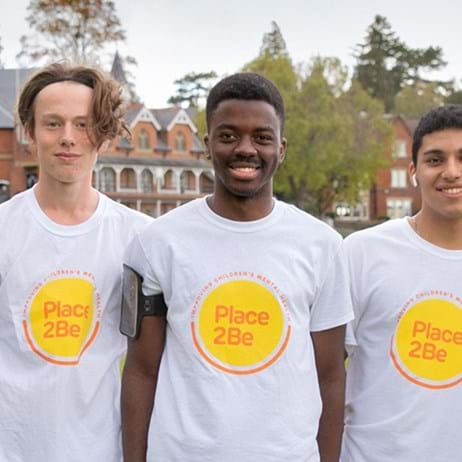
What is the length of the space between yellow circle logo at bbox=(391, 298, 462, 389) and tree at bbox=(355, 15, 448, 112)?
9369cm

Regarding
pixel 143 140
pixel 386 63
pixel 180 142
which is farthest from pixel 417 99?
pixel 143 140

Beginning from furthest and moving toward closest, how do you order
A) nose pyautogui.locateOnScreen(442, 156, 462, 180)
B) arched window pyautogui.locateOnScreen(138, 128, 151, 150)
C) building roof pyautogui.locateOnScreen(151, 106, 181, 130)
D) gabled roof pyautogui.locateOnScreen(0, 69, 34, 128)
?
building roof pyautogui.locateOnScreen(151, 106, 181, 130) < arched window pyautogui.locateOnScreen(138, 128, 151, 150) < gabled roof pyautogui.locateOnScreen(0, 69, 34, 128) < nose pyautogui.locateOnScreen(442, 156, 462, 180)

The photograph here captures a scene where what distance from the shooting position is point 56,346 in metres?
3.13

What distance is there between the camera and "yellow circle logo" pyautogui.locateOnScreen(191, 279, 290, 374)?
2.99 m

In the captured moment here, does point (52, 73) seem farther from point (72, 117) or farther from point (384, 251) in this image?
point (384, 251)

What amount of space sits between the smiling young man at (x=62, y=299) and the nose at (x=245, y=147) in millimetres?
647

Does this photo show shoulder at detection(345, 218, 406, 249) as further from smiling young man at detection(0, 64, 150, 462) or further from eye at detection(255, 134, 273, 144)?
smiling young man at detection(0, 64, 150, 462)

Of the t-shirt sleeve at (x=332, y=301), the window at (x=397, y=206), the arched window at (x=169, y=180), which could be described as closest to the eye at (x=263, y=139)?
the t-shirt sleeve at (x=332, y=301)

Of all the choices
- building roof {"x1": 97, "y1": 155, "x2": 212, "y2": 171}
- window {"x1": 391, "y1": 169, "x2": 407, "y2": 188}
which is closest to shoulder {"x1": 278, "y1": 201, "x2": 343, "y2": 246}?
building roof {"x1": 97, "y1": 155, "x2": 212, "y2": 171}

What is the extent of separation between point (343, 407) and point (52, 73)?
1.84 meters

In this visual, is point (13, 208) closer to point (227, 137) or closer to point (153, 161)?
point (227, 137)

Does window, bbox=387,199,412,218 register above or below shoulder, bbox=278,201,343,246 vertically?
below

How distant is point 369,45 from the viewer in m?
97.2

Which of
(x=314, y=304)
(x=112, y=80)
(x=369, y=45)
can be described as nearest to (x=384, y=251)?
(x=314, y=304)
